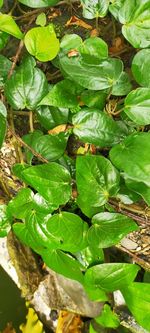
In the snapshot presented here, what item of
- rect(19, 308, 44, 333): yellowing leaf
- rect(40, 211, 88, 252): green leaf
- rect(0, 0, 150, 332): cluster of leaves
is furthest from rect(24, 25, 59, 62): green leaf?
rect(19, 308, 44, 333): yellowing leaf

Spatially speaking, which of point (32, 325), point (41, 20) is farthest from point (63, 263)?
point (32, 325)

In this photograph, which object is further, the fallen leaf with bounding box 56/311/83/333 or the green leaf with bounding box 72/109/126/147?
the fallen leaf with bounding box 56/311/83/333

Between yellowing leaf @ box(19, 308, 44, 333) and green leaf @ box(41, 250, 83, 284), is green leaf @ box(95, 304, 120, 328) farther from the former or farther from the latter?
yellowing leaf @ box(19, 308, 44, 333)

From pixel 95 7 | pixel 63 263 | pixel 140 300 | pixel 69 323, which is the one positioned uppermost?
pixel 95 7

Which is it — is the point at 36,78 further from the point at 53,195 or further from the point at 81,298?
the point at 81,298

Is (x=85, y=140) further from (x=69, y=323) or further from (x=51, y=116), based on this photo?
(x=69, y=323)

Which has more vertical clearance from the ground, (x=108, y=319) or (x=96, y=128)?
(x=96, y=128)
